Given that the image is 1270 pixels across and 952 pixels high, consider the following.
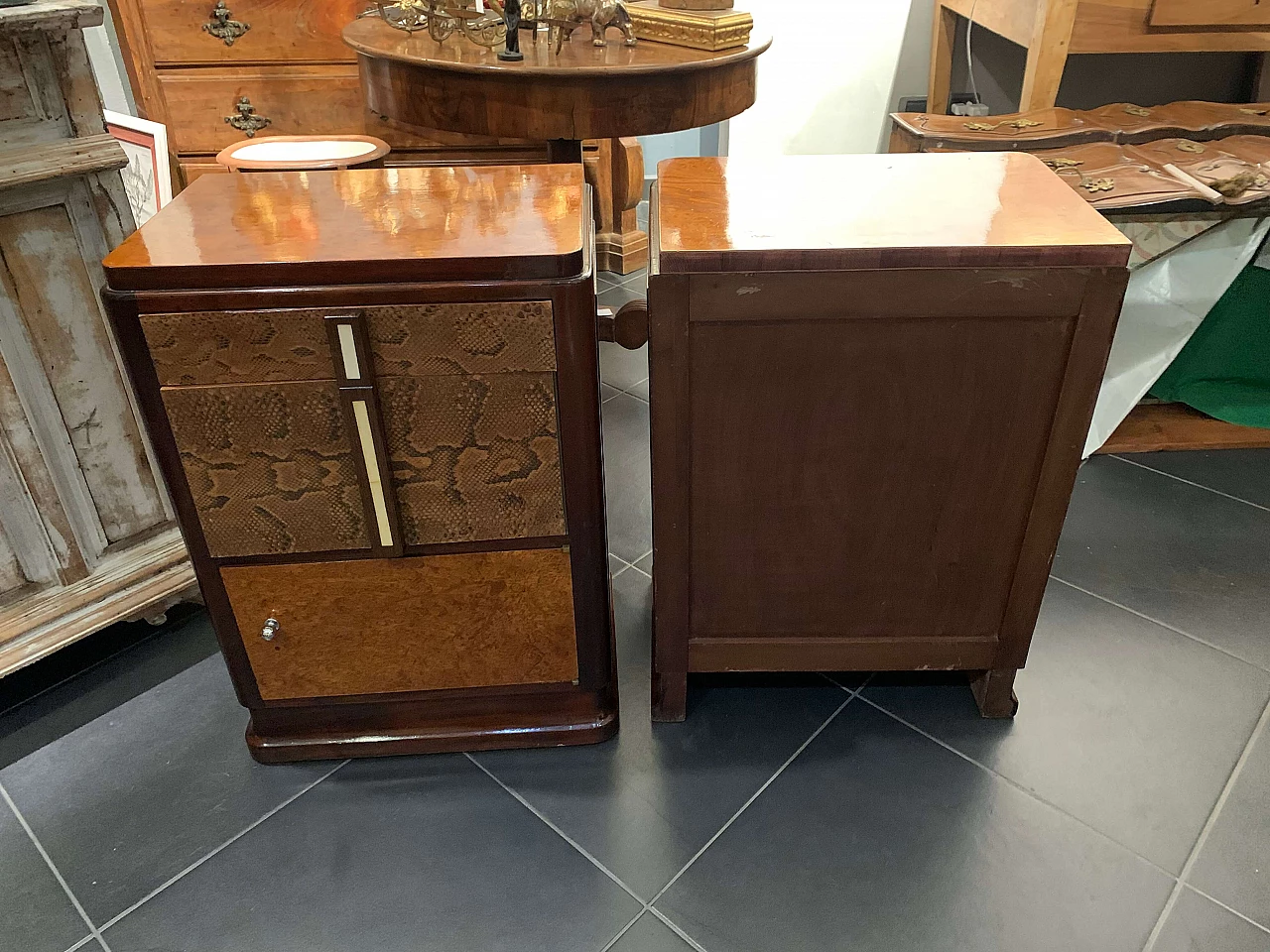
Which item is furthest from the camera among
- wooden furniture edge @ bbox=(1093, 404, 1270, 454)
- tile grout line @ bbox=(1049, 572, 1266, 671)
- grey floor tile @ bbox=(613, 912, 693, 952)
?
wooden furniture edge @ bbox=(1093, 404, 1270, 454)

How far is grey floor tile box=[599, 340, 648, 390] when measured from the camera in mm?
2168

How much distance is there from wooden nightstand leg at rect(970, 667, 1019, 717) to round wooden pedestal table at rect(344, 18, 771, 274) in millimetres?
943

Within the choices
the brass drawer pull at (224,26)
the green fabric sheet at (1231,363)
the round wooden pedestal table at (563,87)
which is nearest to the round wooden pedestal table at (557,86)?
the round wooden pedestal table at (563,87)

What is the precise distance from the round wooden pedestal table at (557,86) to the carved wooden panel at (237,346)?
2.22 ft

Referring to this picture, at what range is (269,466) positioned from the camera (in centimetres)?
101

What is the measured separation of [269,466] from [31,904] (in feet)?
1.94

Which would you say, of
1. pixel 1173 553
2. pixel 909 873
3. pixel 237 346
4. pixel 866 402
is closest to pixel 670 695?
pixel 909 873

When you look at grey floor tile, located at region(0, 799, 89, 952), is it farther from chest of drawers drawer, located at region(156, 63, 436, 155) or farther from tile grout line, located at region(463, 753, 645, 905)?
chest of drawers drawer, located at region(156, 63, 436, 155)

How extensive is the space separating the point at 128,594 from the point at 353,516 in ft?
1.74

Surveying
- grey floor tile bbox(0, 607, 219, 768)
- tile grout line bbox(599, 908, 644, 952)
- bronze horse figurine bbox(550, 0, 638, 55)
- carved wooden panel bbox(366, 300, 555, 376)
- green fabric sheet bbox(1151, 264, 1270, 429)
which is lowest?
grey floor tile bbox(0, 607, 219, 768)

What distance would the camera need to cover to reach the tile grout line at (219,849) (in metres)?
1.05

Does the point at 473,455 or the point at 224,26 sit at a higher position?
the point at 224,26

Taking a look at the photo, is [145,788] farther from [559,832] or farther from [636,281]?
[636,281]

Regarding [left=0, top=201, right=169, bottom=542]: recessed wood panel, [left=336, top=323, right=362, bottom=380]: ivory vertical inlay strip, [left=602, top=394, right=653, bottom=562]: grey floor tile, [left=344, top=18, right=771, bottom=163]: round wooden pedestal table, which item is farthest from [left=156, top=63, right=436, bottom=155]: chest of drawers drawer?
[left=336, top=323, right=362, bottom=380]: ivory vertical inlay strip
